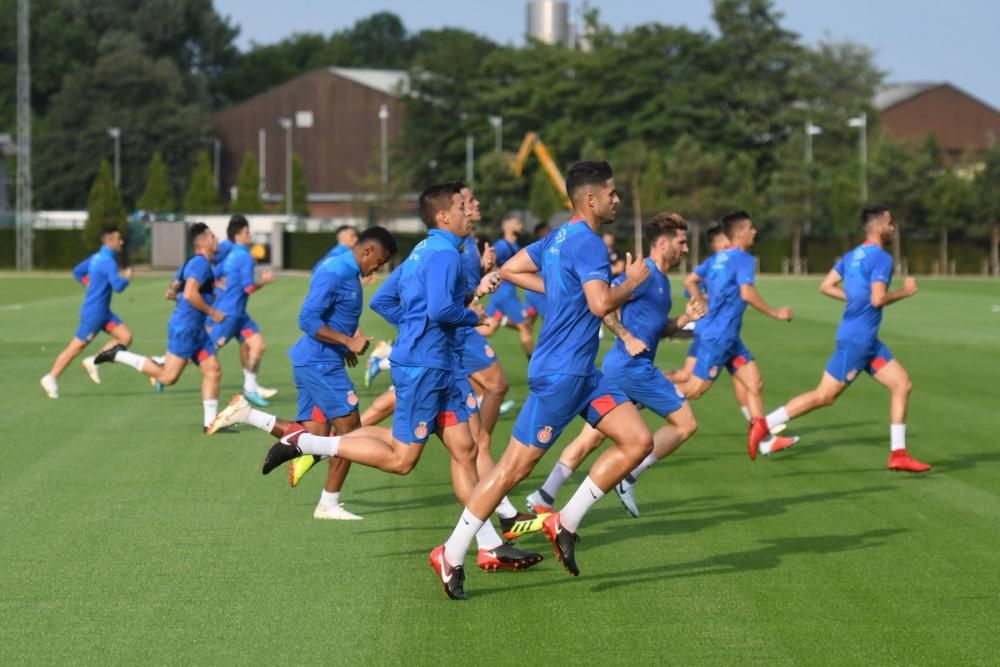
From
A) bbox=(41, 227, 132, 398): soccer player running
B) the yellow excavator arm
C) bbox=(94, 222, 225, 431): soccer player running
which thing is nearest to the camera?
bbox=(94, 222, 225, 431): soccer player running

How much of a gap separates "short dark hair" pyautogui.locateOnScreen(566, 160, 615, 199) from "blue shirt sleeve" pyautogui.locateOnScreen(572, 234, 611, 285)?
320 mm

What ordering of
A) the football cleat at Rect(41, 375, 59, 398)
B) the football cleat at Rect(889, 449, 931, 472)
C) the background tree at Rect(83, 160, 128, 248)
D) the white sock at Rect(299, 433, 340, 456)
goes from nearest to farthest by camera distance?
1. the white sock at Rect(299, 433, 340, 456)
2. the football cleat at Rect(889, 449, 931, 472)
3. the football cleat at Rect(41, 375, 59, 398)
4. the background tree at Rect(83, 160, 128, 248)

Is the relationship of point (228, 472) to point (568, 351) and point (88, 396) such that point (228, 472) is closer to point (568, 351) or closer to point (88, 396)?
point (568, 351)

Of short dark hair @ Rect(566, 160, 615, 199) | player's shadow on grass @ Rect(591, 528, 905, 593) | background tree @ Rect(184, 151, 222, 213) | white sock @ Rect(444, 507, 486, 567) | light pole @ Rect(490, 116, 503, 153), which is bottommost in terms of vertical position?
player's shadow on grass @ Rect(591, 528, 905, 593)

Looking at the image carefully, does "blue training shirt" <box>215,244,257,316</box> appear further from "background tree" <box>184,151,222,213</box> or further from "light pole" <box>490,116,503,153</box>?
"background tree" <box>184,151,222,213</box>

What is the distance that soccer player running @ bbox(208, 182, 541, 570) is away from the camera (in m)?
8.12

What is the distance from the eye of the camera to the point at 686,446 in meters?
13.7

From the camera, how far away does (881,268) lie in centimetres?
1228

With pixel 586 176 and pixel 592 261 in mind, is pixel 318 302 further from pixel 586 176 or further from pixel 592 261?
pixel 592 261

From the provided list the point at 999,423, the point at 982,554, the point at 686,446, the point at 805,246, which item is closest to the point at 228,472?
the point at 686,446

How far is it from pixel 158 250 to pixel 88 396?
60.3 m

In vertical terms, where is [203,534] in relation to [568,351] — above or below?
below

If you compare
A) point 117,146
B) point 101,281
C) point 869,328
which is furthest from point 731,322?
point 117,146

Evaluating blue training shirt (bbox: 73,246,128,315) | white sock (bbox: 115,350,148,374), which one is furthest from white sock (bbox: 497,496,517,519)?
blue training shirt (bbox: 73,246,128,315)
